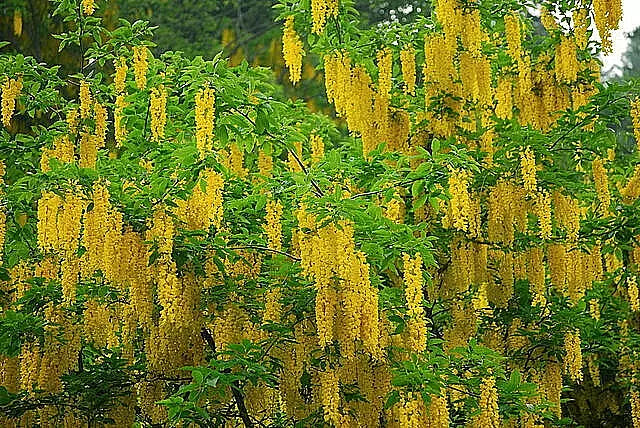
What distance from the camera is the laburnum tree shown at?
167 inches

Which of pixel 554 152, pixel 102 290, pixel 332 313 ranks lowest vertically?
pixel 332 313

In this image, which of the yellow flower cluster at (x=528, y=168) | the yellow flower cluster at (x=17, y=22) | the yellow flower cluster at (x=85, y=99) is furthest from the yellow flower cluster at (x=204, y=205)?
the yellow flower cluster at (x=17, y=22)

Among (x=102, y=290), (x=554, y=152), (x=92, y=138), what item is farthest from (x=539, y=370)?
(x=92, y=138)

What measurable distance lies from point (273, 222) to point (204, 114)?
2.40 feet

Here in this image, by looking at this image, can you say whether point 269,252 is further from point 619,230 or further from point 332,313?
point 619,230

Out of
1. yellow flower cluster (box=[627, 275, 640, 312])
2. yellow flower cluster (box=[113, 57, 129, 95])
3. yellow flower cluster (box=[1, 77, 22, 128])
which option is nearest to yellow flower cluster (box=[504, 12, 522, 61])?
yellow flower cluster (box=[627, 275, 640, 312])

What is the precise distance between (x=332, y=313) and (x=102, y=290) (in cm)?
141

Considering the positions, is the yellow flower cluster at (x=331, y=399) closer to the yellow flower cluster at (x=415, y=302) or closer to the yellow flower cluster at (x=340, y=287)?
the yellow flower cluster at (x=340, y=287)

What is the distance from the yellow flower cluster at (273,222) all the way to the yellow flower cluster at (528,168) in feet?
5.20

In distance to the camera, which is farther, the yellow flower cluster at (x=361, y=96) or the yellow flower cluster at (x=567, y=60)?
the yellow flower cluster at (x=567, y=60)

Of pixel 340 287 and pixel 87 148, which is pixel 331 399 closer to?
pixel 340 287

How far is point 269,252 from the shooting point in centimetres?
468

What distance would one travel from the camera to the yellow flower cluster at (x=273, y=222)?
14.7ft

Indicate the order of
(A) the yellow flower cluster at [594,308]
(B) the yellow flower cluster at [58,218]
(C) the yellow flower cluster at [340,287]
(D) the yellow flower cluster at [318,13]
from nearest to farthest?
(C) the yellow flower cluster at [340,287] < (B) the yellow flower cluster at [58,218] < (D) the yellow flower cluster at [318,13] < (A) the yellow flower cluster at [594,308]
